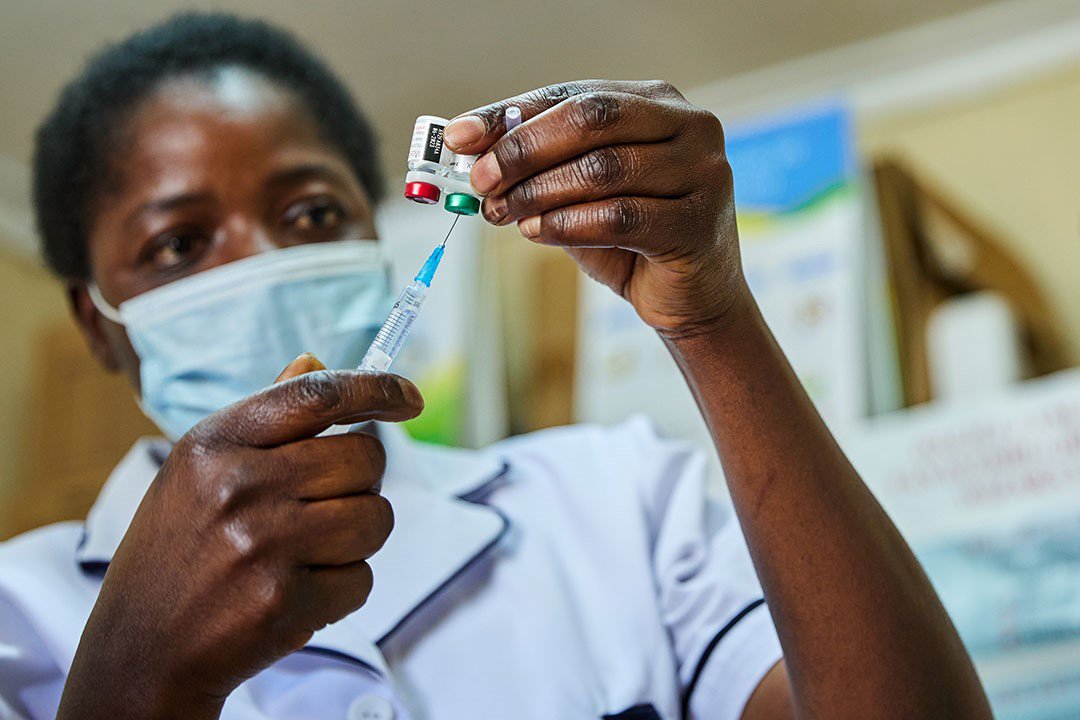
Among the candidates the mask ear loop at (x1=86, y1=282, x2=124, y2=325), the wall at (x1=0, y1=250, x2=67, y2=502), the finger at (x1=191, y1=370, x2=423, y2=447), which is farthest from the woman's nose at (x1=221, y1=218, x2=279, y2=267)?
the wall at (x1=0, y1=250, x2=67, y2=502)

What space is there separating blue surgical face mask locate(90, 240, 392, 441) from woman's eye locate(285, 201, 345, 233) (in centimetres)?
3

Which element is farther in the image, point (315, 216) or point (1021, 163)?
point (1021, 163)

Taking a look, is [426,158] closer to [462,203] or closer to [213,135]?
[462,203]

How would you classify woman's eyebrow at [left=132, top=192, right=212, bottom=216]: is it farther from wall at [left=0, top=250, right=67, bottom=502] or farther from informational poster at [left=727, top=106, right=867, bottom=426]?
wall at [left=0, top=250, right=67, bottom=502]

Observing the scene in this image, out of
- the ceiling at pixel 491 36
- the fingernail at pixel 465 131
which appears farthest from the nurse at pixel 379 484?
the ceiling at pixel 491 36

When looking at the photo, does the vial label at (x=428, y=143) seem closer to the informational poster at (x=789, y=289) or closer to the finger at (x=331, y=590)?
the finger at (x=331, y=590)

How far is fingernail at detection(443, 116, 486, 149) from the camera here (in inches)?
23.6

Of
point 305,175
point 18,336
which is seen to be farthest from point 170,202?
point 18,336

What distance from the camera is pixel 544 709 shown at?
824mm

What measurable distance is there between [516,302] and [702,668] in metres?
2.09

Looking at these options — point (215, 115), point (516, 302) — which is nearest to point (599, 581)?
point (215, 115)

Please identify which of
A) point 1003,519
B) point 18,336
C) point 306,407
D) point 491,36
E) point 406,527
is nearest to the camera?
point 306,407

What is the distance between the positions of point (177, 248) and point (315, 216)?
13 cm

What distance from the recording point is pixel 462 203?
25.8 inches
